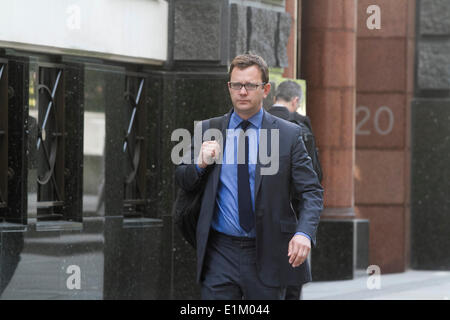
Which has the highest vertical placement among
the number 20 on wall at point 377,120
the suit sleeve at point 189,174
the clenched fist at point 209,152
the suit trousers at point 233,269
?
the number 20 on wall at point 377,120

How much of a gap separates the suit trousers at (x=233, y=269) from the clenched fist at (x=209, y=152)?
36 cm

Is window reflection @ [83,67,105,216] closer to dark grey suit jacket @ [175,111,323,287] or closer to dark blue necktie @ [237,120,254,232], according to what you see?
dark grey suit jacket @ [175,111,323,287]

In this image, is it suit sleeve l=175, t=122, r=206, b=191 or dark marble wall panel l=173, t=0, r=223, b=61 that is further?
dark marble wall panel l=173, t=0, r=223, b=61

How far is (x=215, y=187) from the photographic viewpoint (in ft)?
18.4

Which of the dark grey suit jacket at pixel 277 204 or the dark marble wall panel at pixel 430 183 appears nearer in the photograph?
the dark grey suit jacket at pixel 277 204

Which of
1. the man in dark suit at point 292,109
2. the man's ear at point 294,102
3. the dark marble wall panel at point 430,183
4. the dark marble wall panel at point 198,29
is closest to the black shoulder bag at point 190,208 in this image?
the man in dark suit at point 292,109

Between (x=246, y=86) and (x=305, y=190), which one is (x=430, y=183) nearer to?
(x=305, y=190)

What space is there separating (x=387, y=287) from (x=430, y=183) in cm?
212

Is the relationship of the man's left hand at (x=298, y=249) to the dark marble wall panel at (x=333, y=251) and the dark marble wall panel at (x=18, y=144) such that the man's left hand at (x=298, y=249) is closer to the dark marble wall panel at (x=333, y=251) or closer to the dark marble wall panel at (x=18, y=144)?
the dark marble wall panel at (x=18, y=144)

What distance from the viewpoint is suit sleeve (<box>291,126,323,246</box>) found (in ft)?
18.3

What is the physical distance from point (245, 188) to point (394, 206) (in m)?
8.52

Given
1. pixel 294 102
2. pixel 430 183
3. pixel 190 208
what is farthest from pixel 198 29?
pixel 430 183

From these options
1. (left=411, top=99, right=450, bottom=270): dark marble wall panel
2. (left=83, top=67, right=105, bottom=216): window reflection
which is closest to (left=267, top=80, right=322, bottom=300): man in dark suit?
(left=83, top=67, right=105, bottom=216): window reflection

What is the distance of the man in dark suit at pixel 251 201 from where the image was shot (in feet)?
18.3
